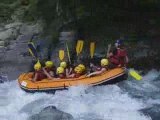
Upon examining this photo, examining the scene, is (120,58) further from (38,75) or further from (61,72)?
(38,75)

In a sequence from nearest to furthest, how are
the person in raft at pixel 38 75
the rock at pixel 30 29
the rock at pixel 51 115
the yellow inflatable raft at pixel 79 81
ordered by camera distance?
the rock at pixel 51 115 < the yellow inflatable raft at pixel 79 81 < the person in raft at pixel 38 75 < the rock at pixel 30 29

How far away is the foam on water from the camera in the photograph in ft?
41.7

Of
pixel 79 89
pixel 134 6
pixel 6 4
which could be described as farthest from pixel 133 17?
pixel 6 4

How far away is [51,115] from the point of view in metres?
12.6

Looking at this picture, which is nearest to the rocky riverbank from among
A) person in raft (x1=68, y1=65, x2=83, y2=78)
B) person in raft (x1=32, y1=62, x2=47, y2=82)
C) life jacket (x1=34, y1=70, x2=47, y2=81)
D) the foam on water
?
person in raft (x1=32, y1=62, x2=47, y2=82)

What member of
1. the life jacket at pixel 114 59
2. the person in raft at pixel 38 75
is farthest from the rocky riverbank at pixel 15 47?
the life jacket at pixel 114 59

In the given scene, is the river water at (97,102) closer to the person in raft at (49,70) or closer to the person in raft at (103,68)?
the person in raft at (103,68)

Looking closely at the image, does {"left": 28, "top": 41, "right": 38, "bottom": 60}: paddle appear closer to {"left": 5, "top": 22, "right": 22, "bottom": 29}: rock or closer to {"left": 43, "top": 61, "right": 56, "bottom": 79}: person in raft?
{"left": 43, "top": 61, "right": 56, "bottom": 79}: person in raft

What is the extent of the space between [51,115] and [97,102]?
59.1 inches

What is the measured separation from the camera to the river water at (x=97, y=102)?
1271 cm

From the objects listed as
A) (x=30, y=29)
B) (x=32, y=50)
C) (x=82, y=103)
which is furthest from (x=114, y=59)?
(x=30, y=29)

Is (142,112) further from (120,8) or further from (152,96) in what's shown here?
(120,8)

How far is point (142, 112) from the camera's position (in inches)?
498

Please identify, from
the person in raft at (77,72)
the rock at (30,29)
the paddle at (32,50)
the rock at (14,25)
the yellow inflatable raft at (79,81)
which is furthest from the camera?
the rock at (14,25)
